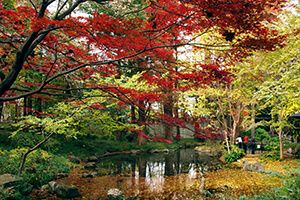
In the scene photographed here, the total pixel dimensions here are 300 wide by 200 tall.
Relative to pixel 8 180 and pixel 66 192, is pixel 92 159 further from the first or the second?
pixel 8 180

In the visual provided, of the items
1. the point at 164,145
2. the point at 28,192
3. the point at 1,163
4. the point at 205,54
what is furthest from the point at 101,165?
the point at 164,145

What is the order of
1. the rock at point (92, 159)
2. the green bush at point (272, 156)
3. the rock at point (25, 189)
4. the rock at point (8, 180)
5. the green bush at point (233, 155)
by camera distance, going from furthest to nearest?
the rock at point (92, 159) < the green bush at point (233, 155) < the green bush at point (272, 156) < the rock at point (25, 189) < the rock at point (8, 180)

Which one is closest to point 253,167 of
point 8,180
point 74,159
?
point 74,159

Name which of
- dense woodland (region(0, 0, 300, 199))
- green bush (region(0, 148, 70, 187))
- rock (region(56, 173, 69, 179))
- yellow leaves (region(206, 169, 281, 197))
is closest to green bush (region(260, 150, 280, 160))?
dense woodland (region(0, 0, 300, 199))

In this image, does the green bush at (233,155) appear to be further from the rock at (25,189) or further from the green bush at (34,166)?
the rock at (25,189)

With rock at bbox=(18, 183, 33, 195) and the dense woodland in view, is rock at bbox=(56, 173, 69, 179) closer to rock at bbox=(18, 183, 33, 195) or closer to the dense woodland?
the dense woodland

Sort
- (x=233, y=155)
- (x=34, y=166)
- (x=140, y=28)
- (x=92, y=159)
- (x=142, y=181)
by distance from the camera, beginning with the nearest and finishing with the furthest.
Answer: (x=140, y=28) → (x=34, y=166) → (x=142, y=181) → (x=233, y=155) → (x=92, y=159)

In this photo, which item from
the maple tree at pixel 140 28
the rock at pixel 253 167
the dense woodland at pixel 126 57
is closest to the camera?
the maple tree at pixel 140 28

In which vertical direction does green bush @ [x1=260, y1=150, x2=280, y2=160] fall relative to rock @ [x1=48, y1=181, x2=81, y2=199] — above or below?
above

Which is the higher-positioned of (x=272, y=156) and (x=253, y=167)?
(x=272, y=156)

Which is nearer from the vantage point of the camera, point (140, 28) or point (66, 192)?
point (140, 28)

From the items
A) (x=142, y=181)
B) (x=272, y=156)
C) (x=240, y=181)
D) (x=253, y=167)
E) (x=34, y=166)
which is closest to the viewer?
(x=240, y=181)

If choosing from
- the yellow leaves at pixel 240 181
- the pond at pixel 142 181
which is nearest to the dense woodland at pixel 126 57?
the pond at pixel 142 181

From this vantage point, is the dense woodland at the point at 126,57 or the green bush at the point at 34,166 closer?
the dense woodland at the point at 126,57
